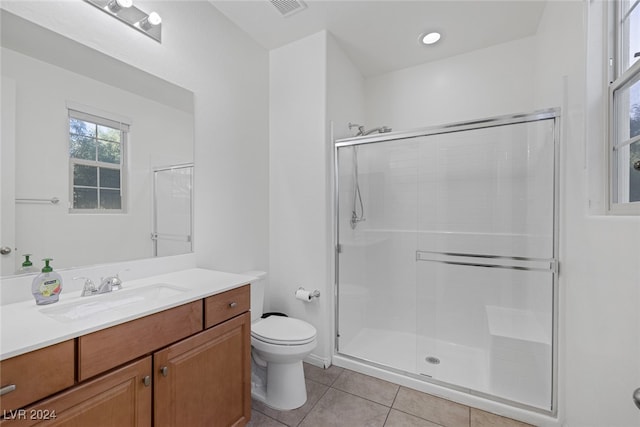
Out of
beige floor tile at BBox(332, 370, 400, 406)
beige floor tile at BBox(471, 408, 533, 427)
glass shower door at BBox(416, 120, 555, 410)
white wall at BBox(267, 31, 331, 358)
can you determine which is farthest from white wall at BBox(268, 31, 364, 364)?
beige floor tile at BBox(471, 408, 533, 427)

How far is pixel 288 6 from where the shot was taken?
77.4 inches

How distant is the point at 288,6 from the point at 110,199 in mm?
1771

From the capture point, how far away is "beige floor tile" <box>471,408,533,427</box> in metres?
1.58

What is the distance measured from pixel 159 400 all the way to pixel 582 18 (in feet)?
8.35

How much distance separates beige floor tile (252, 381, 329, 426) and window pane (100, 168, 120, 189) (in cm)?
159

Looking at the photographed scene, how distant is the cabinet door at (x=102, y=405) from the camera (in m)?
0.77

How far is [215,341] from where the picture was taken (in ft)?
4.35

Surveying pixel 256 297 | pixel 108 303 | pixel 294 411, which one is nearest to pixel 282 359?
pixel 294 411

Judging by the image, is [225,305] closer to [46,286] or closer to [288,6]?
[46,286]

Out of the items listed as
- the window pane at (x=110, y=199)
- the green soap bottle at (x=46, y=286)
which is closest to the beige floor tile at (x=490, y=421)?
the green soap bottle at (x=46, y=286)

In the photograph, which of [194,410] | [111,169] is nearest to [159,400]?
[194,410]

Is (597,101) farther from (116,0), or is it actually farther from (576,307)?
(116,0)

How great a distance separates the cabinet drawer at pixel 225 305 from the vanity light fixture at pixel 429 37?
2.49 metres

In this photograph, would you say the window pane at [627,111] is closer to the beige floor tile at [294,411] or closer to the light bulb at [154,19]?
the beige floor tile at [294,411]
